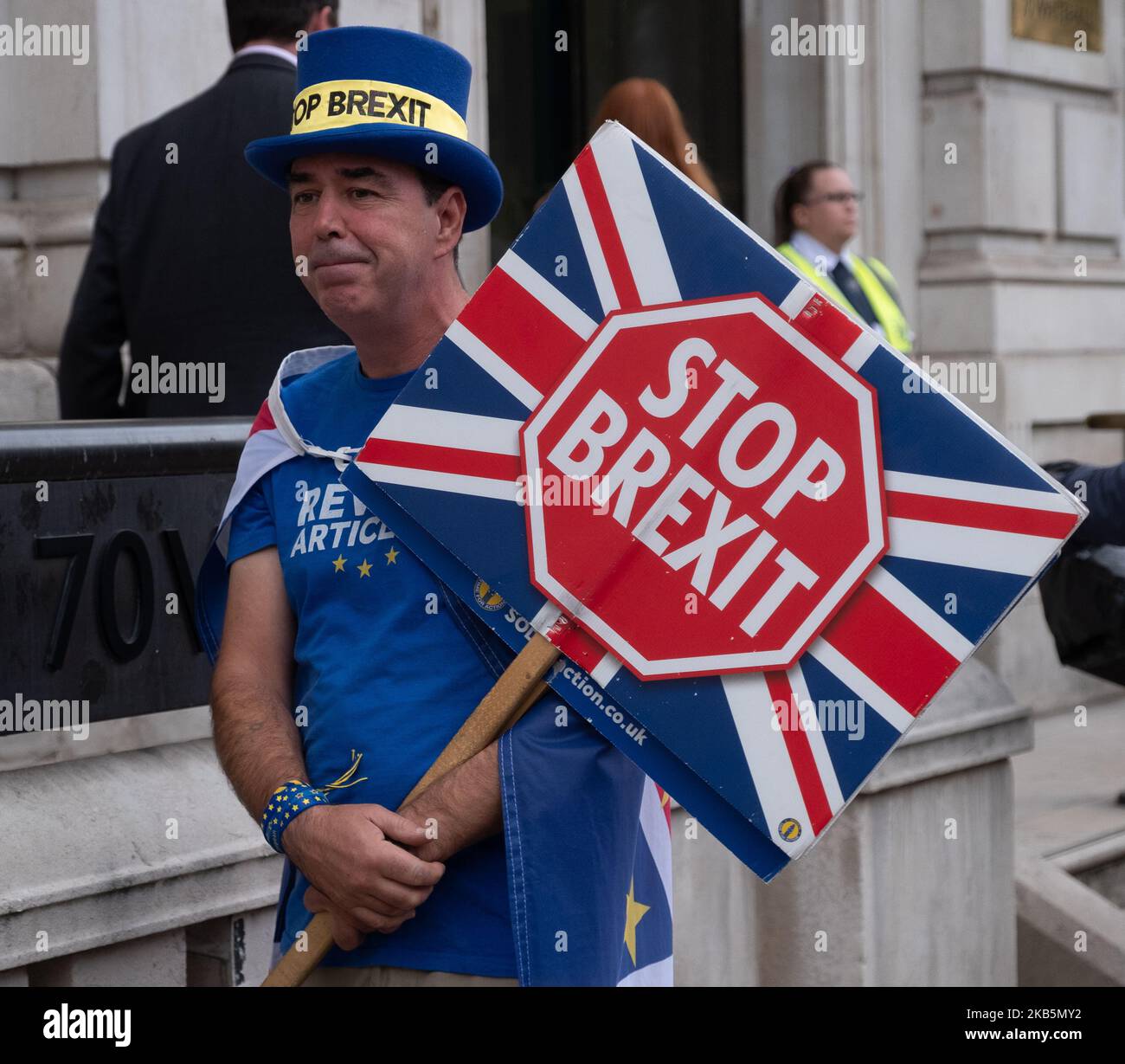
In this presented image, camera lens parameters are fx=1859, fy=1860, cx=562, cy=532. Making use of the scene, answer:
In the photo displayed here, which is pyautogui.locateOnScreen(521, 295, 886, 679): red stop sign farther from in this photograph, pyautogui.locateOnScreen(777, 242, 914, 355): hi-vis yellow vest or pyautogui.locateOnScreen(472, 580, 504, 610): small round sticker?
pyautogui.locateOnScreen(777, 242, 914, 355): hi-vis yellow vest

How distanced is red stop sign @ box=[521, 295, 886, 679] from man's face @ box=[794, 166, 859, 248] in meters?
4.68

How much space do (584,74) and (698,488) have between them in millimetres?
6753

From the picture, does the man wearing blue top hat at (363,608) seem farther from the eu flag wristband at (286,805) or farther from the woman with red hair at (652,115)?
the woman with red hair at (652,115)

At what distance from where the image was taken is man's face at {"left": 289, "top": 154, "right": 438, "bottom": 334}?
237cm

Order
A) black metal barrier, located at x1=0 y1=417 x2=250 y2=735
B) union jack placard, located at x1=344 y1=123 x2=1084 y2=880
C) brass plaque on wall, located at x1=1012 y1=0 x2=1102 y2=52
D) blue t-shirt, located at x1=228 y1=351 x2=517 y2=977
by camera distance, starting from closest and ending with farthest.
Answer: union jack placard, located at x1=344 y1=123 x2=1084 y2=880 → blue t-shirt, located at x1=228 y1=351 x2=517 y2=977 → black metal barrier, located at x1=0 y1=417 x2=250 y2=735 → brass plaque on wall, located at x1=1012 y1=0 x2=1102 y2=52

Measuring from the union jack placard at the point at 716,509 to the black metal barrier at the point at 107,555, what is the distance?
3.57 ft

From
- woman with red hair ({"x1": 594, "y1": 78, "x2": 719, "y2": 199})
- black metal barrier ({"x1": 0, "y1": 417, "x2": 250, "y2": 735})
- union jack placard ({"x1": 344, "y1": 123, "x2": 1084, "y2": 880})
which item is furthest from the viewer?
woman with red hair ({"x1": 594, "y1": 78, "x2": 719, "y2": 199})

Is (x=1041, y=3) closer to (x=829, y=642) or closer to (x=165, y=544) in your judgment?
(x=165, y=544)

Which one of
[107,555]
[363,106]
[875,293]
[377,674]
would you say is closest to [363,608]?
[377,674]

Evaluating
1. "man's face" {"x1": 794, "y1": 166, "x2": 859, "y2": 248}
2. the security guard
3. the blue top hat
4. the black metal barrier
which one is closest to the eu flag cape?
the blue top hat

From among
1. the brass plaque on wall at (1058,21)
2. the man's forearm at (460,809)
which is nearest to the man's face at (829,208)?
the brass plaque on wall at (1058,21)

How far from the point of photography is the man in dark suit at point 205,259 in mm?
4277

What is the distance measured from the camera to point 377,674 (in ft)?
7.80

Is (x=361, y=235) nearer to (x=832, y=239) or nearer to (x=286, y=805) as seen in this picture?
(x=286, y=805)
